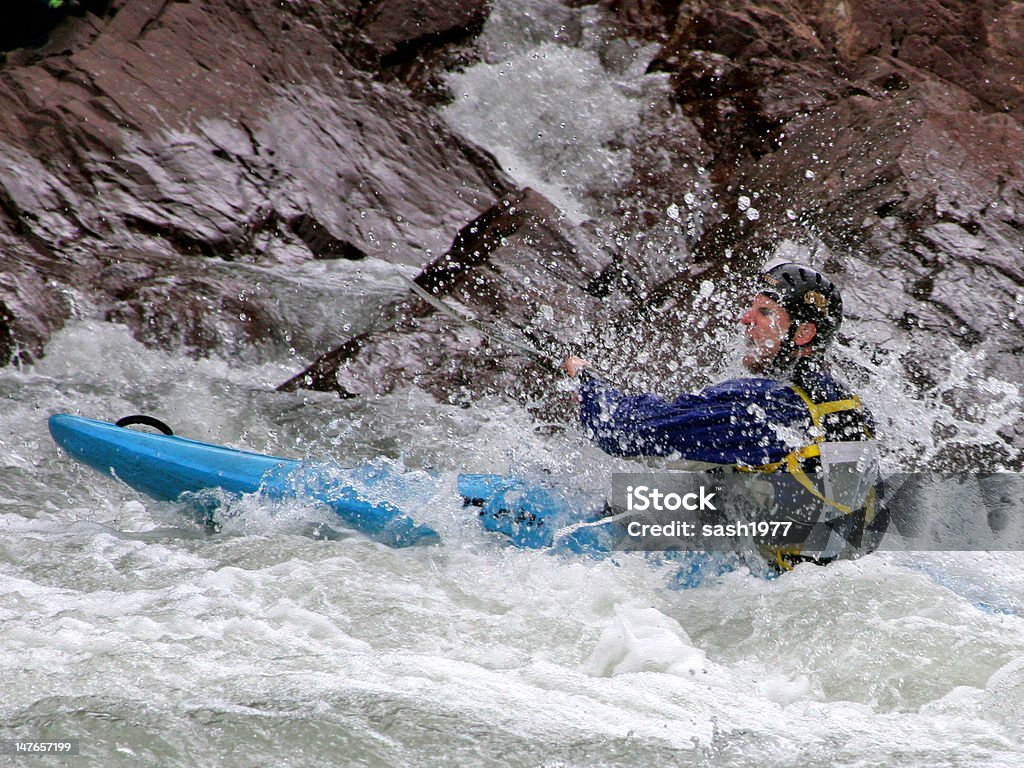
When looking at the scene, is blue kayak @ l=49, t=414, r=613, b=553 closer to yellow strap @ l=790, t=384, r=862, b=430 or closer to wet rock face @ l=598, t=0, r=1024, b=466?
yellow strap @ l=790, t=384, r=862, b=430

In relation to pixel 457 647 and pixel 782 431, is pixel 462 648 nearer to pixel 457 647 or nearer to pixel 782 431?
pixel 457 647

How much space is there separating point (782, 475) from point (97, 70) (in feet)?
16.6

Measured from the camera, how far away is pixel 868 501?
A: 130 inches

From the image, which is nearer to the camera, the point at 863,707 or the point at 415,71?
the point at 863,707

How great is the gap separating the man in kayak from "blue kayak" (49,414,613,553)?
37 centimetres

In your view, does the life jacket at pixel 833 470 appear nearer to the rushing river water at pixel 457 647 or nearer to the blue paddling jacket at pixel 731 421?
the blue paddling jacket at pixel 731 421

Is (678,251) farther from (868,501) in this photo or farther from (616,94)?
(868,501)

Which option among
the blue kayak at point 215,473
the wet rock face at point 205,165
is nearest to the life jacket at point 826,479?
the blue kayak at point 215,473

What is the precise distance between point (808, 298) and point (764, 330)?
0.60 ft

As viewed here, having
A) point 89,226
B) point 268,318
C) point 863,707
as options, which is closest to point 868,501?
point 863,707

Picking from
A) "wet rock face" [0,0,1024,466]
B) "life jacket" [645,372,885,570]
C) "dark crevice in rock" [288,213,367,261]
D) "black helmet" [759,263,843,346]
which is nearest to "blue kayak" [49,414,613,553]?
"life jacket" [645,372,885,570]

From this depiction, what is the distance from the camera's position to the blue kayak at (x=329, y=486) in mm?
3635

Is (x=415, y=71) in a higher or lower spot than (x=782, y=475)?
higher

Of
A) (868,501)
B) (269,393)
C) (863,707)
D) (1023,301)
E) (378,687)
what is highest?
(1023,301)
